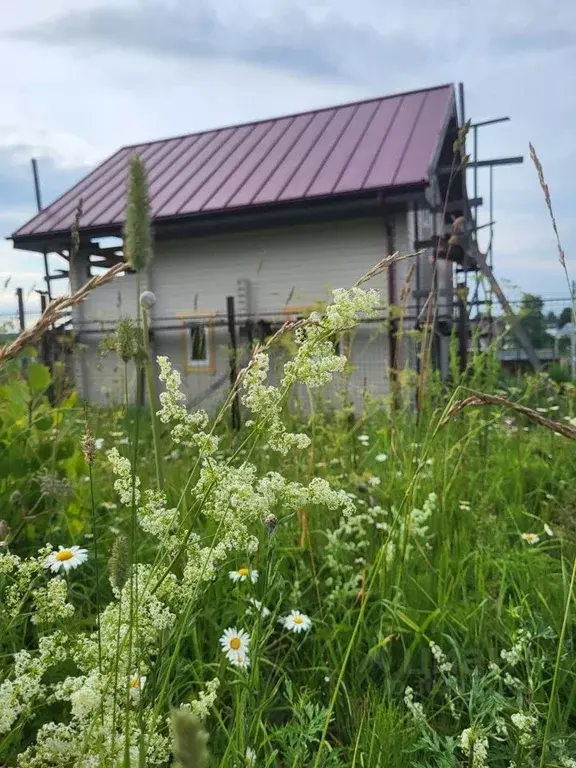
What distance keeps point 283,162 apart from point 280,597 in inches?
473

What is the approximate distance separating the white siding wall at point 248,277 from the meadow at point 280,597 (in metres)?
8.02

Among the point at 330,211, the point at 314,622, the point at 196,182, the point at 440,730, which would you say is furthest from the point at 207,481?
the point at 196,182

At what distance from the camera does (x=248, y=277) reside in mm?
12609

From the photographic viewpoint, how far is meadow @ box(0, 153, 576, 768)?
0.83 metres

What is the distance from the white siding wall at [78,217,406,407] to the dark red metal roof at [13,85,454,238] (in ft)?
3.27

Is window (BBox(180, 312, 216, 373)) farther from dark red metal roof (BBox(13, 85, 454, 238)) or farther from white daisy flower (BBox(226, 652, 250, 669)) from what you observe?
white daisy flower (BBox(226, 652, 250, 669))

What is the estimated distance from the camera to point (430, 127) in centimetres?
1136

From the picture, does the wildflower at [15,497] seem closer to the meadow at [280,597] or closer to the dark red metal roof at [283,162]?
the meadow at [280,597]

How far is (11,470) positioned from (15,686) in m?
1.54

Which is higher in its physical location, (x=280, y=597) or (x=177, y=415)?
(x=177, y=415)

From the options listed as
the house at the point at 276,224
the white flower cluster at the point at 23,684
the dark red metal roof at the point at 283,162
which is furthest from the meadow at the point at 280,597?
the dark red metal roof at the point at 283,162

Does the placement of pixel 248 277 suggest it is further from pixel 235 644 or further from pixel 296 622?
pixel 235 644

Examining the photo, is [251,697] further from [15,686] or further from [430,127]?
[430,127]

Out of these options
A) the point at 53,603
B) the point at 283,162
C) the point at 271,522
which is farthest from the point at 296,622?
the point at 283,162
